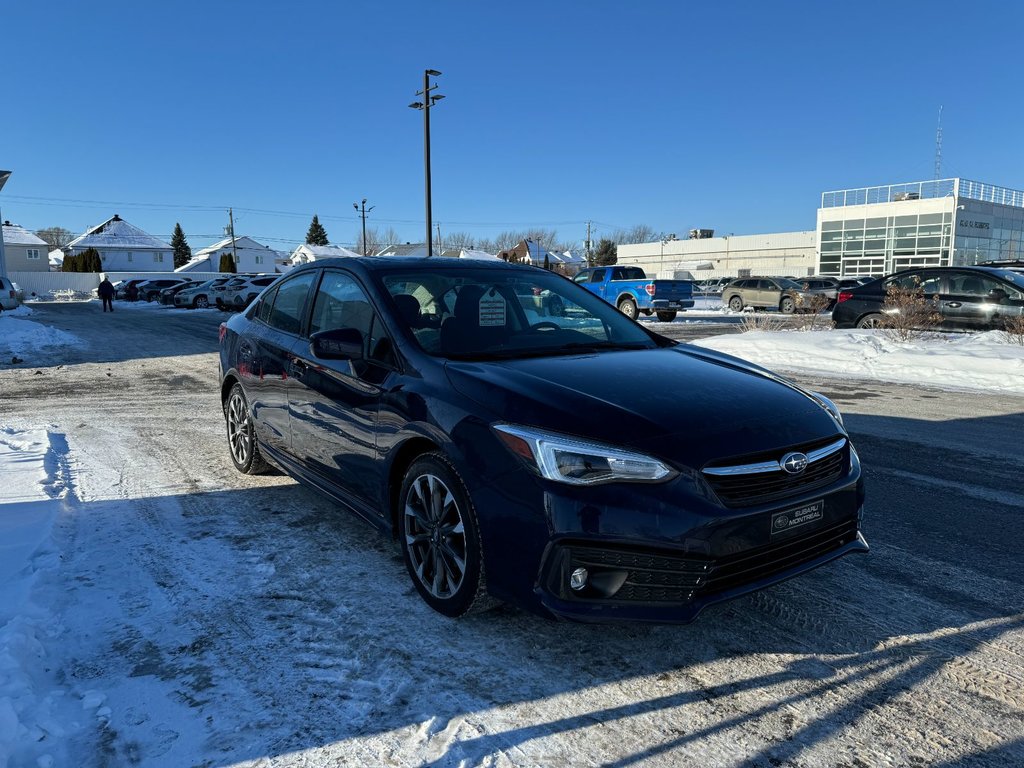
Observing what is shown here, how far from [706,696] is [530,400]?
1.28m

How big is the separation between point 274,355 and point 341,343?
133cm

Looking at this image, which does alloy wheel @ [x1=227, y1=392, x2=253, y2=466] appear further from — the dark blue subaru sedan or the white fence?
the white fence

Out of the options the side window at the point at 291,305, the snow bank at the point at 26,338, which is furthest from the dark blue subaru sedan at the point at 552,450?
the snow bank at the point at 26,338

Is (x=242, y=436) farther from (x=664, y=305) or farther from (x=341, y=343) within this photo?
(x=664, y=305)

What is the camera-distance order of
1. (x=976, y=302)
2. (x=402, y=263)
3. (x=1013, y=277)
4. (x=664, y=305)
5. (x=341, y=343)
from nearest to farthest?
(x=341, y=343) → (x=402, y=263) → (x=1013, y=277) → (x=976, y=302) → (x=664, y=305)

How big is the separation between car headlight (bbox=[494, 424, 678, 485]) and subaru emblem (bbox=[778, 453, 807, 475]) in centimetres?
51

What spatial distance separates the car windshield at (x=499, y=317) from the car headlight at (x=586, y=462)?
94cm

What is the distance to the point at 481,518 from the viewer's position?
Result: 2.89 metres

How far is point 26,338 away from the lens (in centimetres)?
1741

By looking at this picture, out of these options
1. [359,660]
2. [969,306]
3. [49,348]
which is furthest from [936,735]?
[49,348]

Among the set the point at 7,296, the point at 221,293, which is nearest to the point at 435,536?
the point at 7,296

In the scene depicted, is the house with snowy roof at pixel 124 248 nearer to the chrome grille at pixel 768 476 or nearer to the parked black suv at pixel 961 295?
the parked black suv at pixel 961 295

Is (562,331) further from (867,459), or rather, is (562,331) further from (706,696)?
(867,459)

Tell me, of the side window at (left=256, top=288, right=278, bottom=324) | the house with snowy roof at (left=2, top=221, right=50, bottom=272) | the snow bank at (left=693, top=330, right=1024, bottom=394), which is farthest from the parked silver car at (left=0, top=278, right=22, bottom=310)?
the house with snowy roof at (left=2, top=221, right=50, bottom=272)
